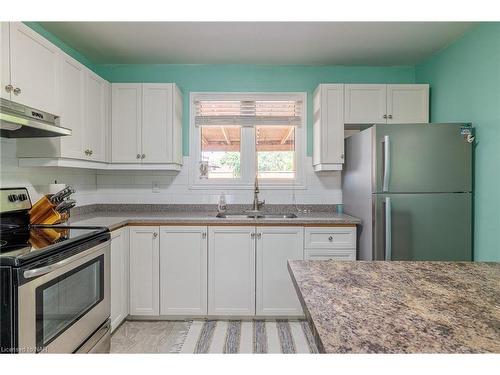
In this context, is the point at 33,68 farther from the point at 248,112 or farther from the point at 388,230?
the point at 388,230

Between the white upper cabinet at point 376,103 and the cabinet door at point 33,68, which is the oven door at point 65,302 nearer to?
the cabinet door at point 33,68

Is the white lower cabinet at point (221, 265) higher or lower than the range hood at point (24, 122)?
lower

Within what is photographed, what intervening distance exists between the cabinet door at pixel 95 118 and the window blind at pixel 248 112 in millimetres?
890

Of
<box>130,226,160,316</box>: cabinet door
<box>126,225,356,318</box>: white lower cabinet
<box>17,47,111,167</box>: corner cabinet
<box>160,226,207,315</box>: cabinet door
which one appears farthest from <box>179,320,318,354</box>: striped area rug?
<box>17,47,111,167</box>: corner cabinet

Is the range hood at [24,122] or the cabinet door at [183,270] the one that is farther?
the cabinet door at [183,270]

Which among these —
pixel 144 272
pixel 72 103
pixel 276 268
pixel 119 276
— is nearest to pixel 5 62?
pixel 72 103

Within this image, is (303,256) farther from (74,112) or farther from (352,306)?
(74,112)

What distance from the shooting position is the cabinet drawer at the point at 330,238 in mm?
2578

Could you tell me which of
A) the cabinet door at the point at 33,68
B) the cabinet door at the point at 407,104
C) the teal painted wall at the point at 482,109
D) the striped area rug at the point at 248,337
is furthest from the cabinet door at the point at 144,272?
the teal painted wall at the point at 482,109

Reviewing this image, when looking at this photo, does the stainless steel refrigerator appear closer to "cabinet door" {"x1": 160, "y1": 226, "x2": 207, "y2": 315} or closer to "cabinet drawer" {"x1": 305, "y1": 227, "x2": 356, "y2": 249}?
"cabinet drawer" {"x1": 305, "y1": 227, "x2": 356, "y2": 249}

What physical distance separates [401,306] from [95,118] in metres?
2.67

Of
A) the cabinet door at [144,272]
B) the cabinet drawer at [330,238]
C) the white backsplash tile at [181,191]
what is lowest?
the cabinet door at [144,272]

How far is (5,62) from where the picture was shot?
1.64m

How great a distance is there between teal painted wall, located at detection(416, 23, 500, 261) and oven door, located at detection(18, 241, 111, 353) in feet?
8.80
